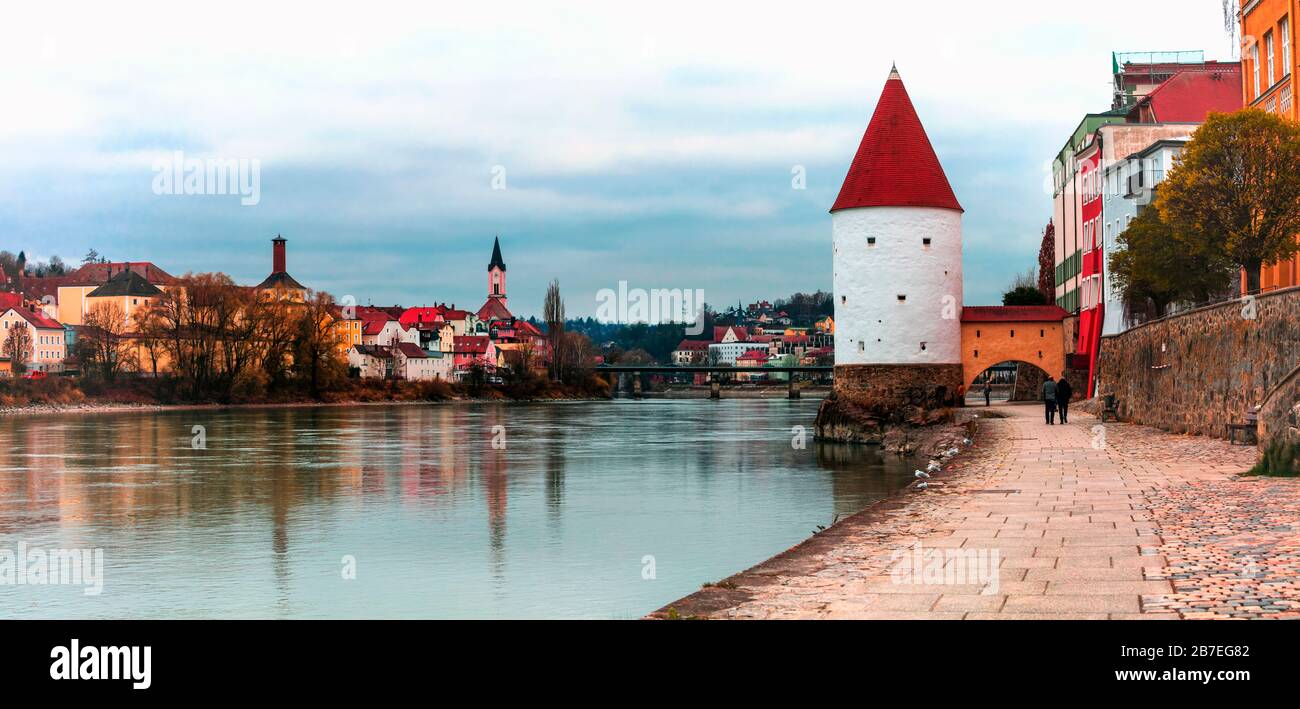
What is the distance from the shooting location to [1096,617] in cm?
743

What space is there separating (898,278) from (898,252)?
85cm

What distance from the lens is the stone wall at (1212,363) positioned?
768 inches

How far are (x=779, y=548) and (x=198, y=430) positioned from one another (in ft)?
125

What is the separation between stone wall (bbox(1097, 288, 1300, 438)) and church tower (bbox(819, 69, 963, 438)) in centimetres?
1091

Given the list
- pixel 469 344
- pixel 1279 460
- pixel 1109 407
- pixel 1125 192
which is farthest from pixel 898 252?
pixel 469 344

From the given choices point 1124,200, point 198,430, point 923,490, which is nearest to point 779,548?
point 923,490

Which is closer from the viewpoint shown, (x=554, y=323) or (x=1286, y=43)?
(x=1286, y=43)

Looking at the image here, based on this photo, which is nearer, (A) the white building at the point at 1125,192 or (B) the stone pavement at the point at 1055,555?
(B) the stone pavement at the point at 1055,555

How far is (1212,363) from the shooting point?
2286cm

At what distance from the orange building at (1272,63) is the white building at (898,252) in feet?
35.5
